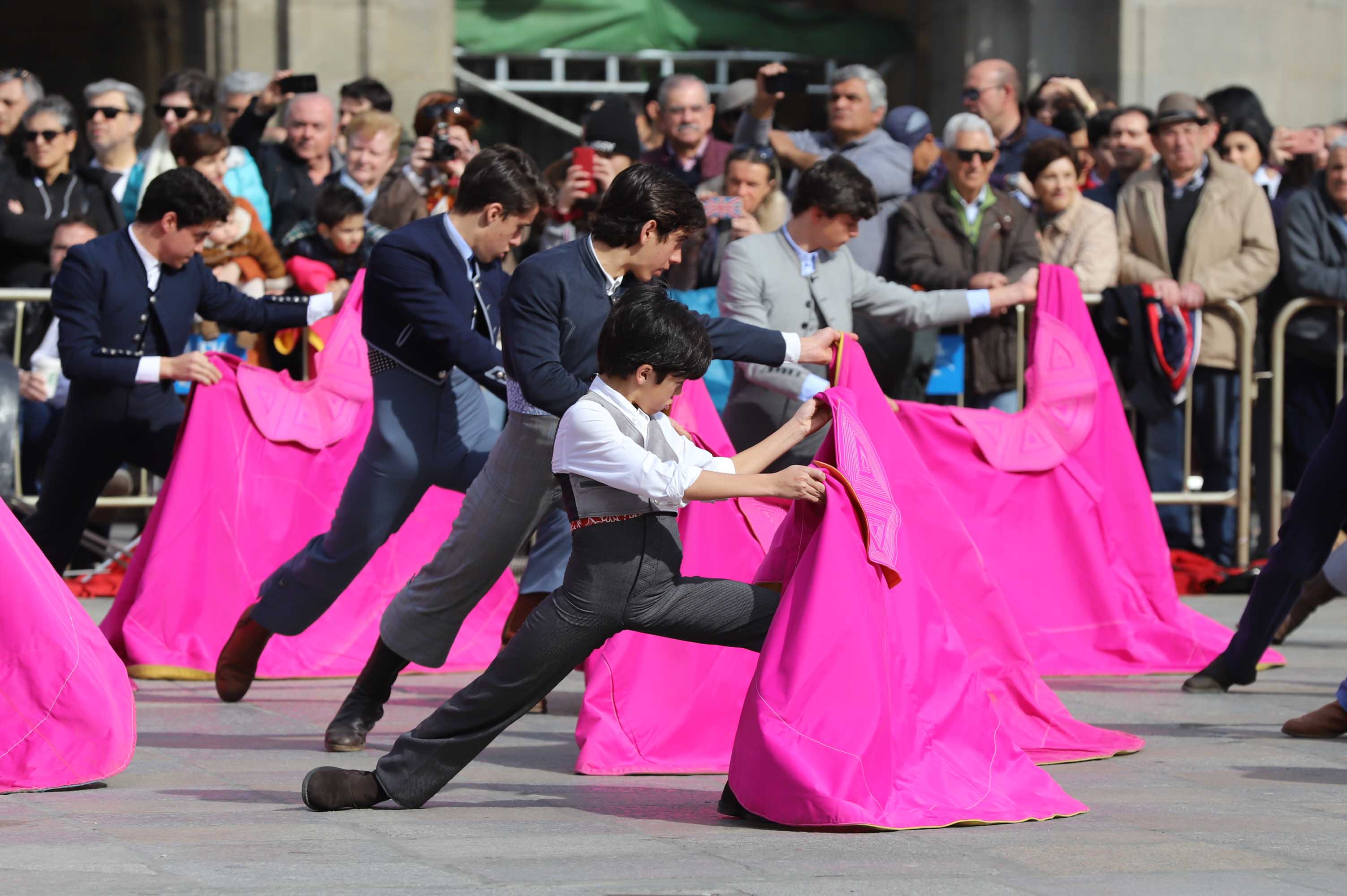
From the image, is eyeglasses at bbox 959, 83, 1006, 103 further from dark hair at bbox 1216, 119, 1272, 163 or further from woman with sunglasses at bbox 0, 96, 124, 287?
woman with sunglasses at bbox 0, 96, 124, 287

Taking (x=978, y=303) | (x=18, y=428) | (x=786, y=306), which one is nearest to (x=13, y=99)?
(x=18, y=428)

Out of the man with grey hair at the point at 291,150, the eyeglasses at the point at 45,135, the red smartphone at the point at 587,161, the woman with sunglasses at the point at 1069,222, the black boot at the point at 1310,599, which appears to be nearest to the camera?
the black boot at the point at 1310,599

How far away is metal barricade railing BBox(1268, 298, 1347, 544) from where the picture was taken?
11211 millimetres

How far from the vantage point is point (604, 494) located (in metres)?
5.65

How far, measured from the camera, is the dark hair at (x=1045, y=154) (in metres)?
10.6

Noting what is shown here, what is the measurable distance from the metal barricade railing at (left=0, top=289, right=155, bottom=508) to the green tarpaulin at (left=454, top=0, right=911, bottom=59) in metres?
7.93

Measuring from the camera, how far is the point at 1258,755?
6.82 meters

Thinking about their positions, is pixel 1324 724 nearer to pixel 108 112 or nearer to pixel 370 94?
pixel 370 94

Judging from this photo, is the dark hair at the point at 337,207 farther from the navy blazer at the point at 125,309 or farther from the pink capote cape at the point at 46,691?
the pink capote cape at the point at 46,691

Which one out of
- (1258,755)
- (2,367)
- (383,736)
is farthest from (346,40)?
(1258,755)

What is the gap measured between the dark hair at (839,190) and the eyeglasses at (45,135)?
507cm

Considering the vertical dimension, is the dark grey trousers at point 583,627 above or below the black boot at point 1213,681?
above

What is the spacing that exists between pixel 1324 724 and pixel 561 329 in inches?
112

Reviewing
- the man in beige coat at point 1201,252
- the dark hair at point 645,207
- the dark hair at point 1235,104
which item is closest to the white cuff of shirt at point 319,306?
the dark hair at point 645,207
